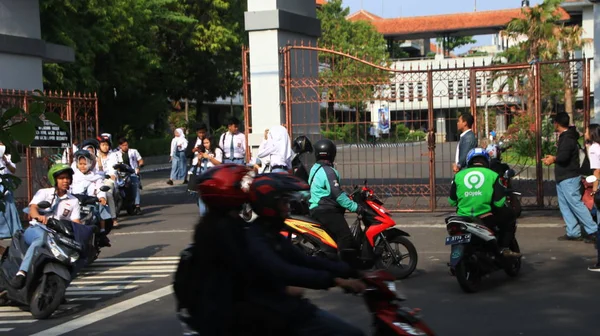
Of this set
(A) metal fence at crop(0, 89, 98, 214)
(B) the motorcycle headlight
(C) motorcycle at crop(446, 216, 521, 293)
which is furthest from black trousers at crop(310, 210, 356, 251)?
(A) metal fence at crop(0, 89, 98, 214)

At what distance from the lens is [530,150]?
1650 cm

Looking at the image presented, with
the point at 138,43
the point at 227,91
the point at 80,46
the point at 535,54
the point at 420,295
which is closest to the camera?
the point at 420,295

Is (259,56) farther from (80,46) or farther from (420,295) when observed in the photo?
(80,46)

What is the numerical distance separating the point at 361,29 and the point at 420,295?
5815 centimetres

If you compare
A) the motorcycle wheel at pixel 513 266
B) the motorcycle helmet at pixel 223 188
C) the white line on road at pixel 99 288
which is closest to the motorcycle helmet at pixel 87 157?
the white line on road at pixel 99 288

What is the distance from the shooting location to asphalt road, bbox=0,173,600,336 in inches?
300

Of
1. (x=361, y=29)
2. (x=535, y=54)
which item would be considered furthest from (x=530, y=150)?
(x=361, y=29)

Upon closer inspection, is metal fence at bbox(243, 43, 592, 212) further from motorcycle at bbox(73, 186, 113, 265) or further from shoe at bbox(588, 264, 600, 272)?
motorcycle at bbox(73, 186, 113, 265)

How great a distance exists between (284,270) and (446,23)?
7270cm

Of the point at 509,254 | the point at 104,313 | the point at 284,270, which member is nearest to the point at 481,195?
the point at 509,254

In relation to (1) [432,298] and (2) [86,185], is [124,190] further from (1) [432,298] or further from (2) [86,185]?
(1) [432,298]

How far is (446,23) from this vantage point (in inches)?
2940

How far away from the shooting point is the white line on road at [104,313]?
7.88 m

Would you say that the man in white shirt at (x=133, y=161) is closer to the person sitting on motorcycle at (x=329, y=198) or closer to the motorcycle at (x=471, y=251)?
the person sitting on motorcycle at (x=329, y=198)
